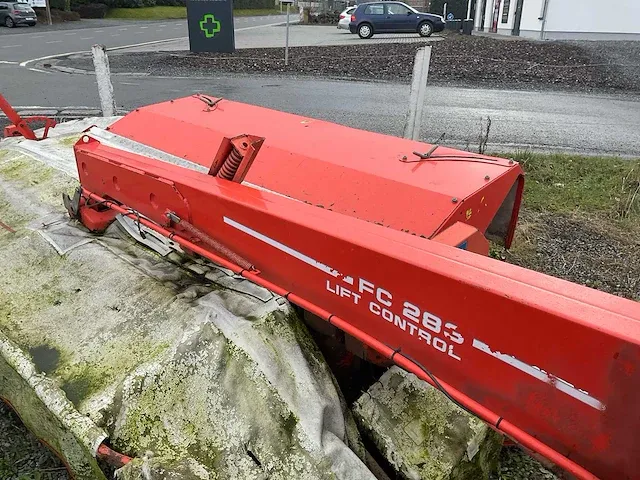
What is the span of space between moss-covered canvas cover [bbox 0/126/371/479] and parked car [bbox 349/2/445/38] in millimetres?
19035

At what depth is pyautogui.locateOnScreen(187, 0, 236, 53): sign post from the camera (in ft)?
45.6

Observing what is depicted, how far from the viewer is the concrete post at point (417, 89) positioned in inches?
216

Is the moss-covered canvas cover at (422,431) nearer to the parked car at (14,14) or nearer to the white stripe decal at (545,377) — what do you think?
the white stripe decal at (545,377)

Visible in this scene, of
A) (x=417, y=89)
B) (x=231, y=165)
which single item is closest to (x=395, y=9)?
(x=417, y=89)

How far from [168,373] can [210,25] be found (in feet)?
45.6

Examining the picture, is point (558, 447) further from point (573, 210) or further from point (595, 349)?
point (573, 210)

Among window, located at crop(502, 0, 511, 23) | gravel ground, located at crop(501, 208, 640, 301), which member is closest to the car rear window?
window, located at crop(502, 0, 511, 23)

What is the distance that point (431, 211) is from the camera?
2594 mm

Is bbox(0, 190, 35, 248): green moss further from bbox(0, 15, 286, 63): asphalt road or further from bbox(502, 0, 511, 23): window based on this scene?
bbox(502, 0, 511, 23): window

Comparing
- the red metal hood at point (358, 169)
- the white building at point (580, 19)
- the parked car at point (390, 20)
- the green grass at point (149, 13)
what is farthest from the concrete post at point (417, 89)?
the green grass at point (149, 13)

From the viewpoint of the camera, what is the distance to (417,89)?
5586 millimetres

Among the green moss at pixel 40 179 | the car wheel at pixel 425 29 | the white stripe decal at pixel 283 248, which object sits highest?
the white stripe decal at pixel 283 248

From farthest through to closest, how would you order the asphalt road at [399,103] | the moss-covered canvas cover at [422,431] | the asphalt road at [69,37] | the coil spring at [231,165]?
the asphalt road at [69,37] → the asphalt road at [399,103] → the coil spring at [231,165] → the moss-covered canvas cover at [422,431]

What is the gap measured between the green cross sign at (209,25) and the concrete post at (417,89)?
33.3 ft
